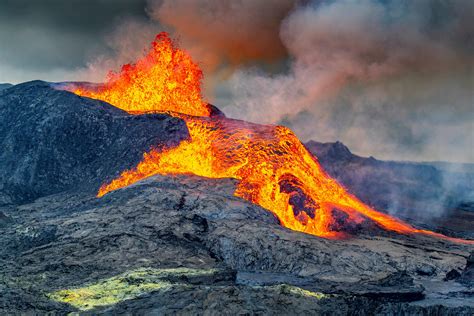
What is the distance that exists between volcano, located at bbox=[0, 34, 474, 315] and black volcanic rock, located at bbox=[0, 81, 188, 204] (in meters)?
0.12

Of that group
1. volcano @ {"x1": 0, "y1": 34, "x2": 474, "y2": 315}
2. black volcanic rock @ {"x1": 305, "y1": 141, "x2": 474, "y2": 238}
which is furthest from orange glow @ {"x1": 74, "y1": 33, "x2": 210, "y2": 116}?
black volcanic rock @ {"x1": 305, "y1": 141, "x2": 474, "y2": 238}

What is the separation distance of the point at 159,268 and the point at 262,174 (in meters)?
17.2

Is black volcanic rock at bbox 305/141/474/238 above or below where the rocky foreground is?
above

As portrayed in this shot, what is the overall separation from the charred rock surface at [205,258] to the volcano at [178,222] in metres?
0.08

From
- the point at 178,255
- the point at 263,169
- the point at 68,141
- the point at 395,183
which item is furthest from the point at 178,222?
the point at 395,183

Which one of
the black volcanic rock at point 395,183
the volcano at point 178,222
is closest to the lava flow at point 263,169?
the volcano at point 178,222

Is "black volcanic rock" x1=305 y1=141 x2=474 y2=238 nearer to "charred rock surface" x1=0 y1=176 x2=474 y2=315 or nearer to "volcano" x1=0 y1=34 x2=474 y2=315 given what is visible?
"volcano" x1=0 y1=34 x2=474 y2=315

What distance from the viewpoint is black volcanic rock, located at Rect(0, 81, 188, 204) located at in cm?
3534

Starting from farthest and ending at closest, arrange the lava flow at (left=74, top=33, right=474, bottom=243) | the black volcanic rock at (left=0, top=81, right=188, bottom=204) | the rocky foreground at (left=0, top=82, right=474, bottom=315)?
1. the black volcanic rock at (left=0, top=81, right=188, bottom=204)
2. the lava flow at (left=74, top=33, right=474, bottom=243)
3. the rocky foreground at (left=0, top=82, right=474, bottom=315)

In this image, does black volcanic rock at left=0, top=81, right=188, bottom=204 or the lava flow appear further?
black volcanic rock at left=0, top=81, right=188, bottom=204

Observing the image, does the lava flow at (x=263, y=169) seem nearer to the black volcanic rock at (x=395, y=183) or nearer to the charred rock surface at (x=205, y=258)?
the charred rock surface at (x=205, y=258)

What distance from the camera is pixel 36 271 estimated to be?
16.8 metres

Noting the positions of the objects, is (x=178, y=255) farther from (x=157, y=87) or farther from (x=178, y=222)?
(x=157, y=87)

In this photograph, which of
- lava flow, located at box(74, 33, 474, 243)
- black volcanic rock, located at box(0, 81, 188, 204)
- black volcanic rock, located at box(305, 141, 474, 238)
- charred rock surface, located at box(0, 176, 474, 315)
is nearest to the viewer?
charred rock surface, located at box(0, 176, 474, 315)
